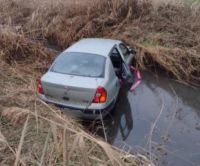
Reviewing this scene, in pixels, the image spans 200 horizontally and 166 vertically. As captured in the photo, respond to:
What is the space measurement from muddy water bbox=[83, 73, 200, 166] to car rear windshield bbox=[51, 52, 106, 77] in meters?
1.20

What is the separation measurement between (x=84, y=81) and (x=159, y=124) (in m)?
2.17

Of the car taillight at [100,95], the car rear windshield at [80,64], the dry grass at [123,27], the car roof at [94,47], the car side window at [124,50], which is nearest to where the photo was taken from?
the car taillight at [100,95]

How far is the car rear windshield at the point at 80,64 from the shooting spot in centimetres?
792

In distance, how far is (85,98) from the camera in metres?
7.32

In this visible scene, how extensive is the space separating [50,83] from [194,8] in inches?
321

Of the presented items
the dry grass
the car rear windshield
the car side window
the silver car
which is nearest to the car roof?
the silver car

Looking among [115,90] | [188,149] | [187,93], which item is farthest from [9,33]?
[188,149]

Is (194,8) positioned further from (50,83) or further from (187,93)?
(50,83)

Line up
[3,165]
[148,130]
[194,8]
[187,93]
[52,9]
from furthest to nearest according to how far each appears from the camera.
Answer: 1. [52,9]
2. [194,8]
3. [187,93]
4. [148,130]
5. [3,165]

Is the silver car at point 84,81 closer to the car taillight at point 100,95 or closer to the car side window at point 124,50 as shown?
the car taillight at point 100,95

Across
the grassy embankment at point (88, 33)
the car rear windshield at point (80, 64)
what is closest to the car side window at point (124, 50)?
the car rear windshield at point (80, 64)

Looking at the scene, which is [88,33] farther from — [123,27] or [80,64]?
[80,64]

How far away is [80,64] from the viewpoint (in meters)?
8.13

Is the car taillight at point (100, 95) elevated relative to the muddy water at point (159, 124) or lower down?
elevated
